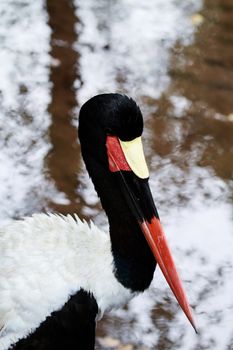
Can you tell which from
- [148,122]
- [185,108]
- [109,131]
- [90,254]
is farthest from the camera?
[185,108]

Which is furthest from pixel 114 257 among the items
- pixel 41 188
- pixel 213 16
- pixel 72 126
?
pixel 213 16

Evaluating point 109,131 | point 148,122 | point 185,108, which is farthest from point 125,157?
point 185,108

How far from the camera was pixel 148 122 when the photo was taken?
386cm

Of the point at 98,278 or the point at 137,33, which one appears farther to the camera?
the point at 137,33

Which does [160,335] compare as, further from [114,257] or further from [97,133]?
[97,133]

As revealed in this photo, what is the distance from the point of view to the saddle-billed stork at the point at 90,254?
7.20 feet

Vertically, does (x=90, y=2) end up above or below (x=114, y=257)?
below

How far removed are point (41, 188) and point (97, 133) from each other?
129cm

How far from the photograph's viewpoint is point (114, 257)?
2.39 meters

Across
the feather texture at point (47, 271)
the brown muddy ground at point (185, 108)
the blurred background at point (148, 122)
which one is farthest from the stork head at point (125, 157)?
the brown muddy ground at point (185, 108)

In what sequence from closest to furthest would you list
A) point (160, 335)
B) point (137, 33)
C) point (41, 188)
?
1. point (160, 335)
2. point (41, 188)
3. point (137, 33)

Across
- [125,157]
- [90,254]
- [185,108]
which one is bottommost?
[185,108]

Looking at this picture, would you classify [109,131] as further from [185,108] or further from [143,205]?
[185,108]

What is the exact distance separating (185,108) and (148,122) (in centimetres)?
25
